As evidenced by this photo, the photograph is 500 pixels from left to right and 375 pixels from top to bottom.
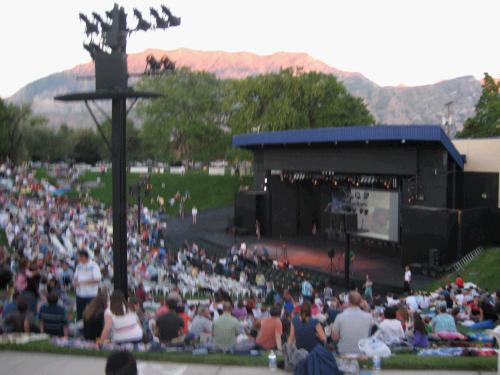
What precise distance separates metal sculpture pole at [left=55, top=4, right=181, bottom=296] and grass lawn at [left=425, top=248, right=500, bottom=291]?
12253mm

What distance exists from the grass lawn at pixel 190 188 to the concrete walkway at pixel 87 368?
32762 mm

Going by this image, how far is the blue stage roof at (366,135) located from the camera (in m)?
21.7

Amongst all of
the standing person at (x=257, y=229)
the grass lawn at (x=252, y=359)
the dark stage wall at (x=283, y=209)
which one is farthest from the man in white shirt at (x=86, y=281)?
the dark stage wall at (x=283, y=209)

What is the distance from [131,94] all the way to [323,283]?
1334 cm

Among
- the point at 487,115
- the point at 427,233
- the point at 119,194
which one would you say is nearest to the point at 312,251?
the point at 427,233

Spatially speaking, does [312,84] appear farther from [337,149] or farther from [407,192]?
[407,192]

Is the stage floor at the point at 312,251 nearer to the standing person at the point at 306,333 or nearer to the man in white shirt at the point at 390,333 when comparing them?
the man in white shirt at the point at 390,333

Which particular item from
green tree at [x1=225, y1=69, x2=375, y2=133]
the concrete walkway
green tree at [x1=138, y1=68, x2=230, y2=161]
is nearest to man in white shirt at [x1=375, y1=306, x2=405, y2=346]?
the concrete walkway

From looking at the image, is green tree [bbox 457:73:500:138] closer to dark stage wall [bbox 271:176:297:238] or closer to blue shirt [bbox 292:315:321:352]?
dark stage wall [bbox 271:176:297:238]

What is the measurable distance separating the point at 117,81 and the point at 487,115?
4287 cm

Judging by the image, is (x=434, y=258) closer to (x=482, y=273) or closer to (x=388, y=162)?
(x=482, y=273)

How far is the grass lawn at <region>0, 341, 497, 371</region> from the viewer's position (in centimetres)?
587

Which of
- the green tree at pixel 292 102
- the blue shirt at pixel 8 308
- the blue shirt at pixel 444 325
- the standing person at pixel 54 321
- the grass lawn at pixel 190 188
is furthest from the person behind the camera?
the green tree at pixel 292 102

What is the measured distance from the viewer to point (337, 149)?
2630cm
